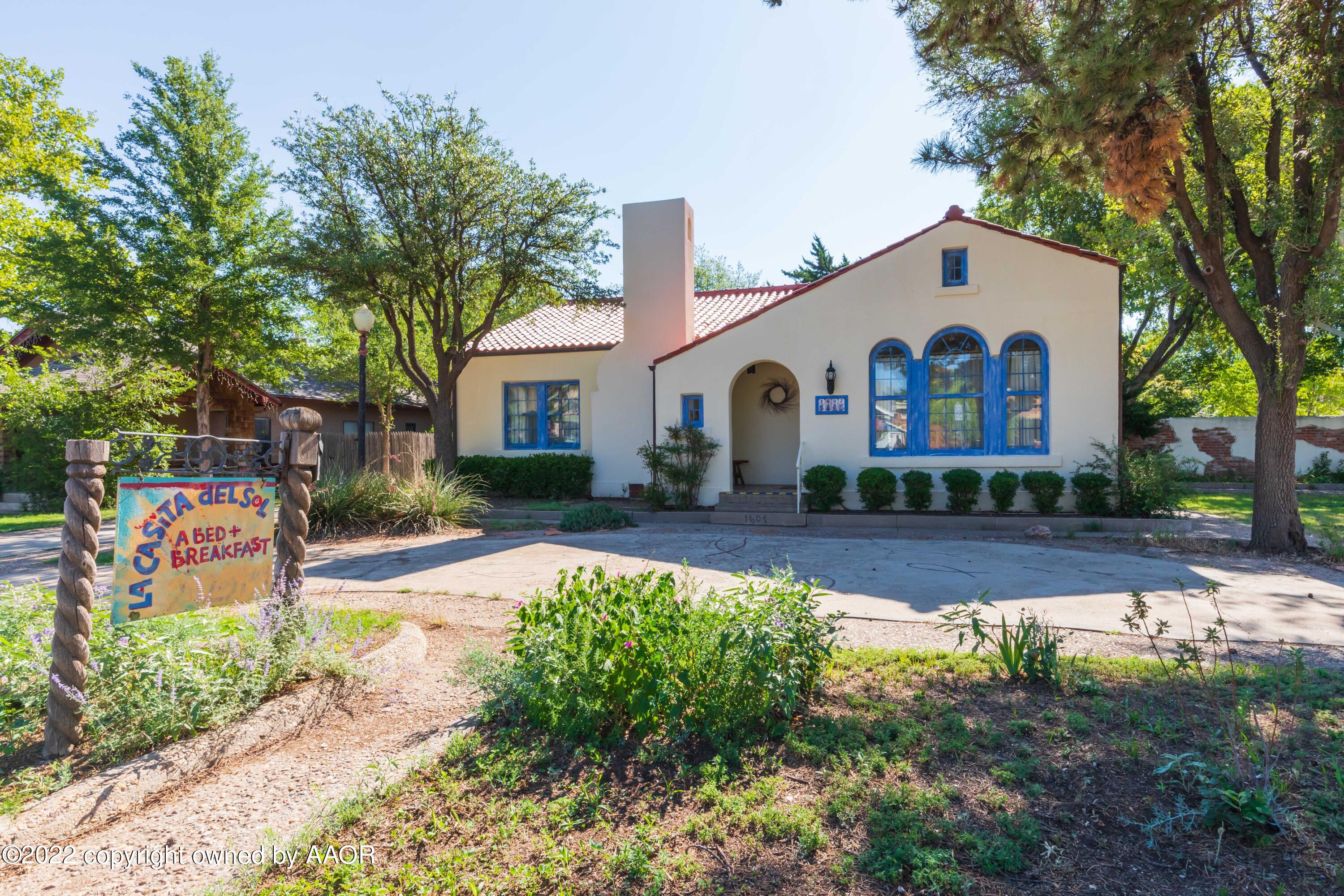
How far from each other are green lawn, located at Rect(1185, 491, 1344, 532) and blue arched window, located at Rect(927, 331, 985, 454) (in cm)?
491

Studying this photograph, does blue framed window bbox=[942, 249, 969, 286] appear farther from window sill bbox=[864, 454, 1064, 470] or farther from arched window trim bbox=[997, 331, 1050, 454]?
window sill bbox=[864, 454, 1064, 470]

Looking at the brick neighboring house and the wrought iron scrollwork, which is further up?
the brick neighboring house

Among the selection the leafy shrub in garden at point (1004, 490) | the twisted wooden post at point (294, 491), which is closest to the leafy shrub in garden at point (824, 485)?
the leafy shrub in garden at point (1004, 490)

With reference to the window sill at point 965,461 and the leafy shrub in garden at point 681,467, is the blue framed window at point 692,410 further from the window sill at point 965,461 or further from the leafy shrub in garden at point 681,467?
the window sill at point 965,461

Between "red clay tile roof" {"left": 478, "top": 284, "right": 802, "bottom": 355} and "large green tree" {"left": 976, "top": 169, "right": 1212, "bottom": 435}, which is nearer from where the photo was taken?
"large green tree" {"left": 976, "top": 169, "right": 1212, "bottom": 435}

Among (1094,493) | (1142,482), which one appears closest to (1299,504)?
(1142,482)

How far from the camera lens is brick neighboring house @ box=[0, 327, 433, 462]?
1844 cm

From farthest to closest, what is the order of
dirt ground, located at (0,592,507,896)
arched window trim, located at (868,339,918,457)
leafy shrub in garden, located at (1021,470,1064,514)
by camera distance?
arched window trim, located at (868,339,918,457), leafy shrub in garden, located at (1021,470,1064,514), dirt ground, located at (0,592,507,896)

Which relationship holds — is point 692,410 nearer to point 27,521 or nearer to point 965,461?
point 965,461

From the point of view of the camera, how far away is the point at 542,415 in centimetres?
1772

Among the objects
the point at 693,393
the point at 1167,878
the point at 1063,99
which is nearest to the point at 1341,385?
the point at 693,393

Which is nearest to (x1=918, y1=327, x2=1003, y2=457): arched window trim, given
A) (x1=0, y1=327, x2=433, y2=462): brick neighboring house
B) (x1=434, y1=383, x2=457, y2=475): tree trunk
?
(x1=434, y1=383, x2=457, y2=475): tree trunk

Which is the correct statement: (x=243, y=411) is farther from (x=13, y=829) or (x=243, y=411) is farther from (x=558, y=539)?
(x=13, y=829)

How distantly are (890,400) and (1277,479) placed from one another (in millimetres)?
5858
